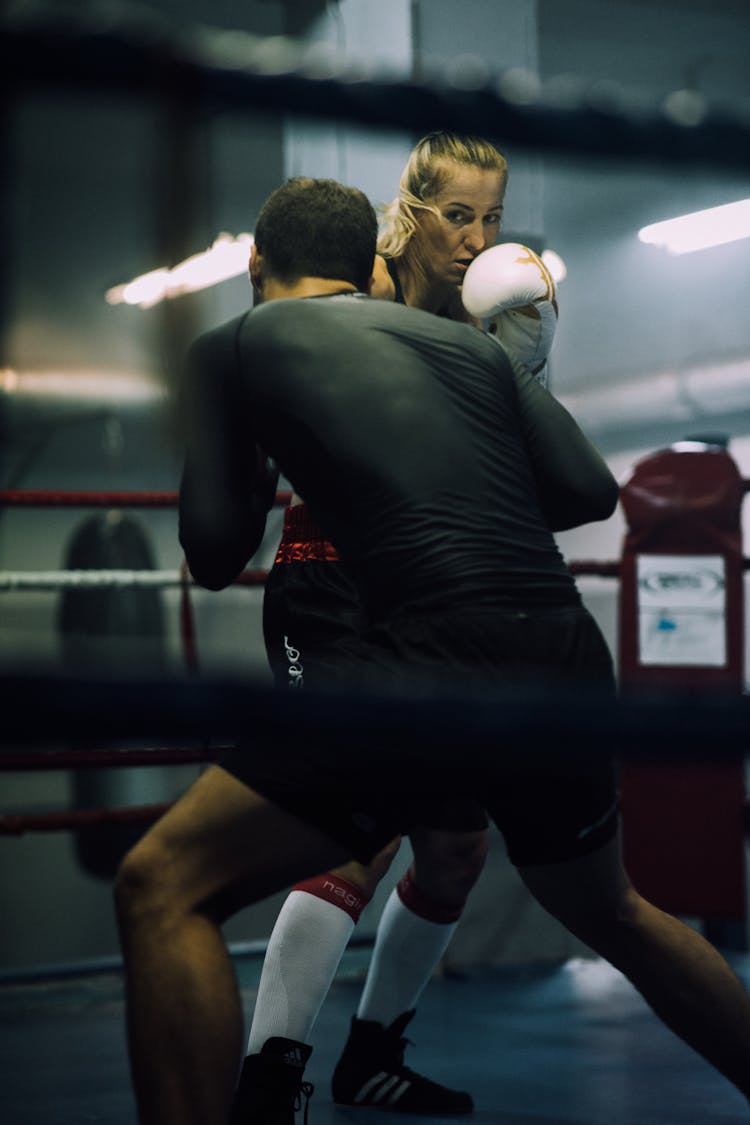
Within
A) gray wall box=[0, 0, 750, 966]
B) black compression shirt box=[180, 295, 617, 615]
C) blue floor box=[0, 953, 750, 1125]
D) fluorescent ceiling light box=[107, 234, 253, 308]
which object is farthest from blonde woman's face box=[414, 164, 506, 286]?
gray wall box=[0, 0, 750, 966]

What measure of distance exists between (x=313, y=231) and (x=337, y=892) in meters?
0.71

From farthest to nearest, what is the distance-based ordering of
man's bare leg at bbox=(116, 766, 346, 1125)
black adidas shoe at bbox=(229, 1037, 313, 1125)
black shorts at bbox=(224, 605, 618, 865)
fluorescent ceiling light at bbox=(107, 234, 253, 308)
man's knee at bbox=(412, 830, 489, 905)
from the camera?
man's knee at bbox=(412, 830, 489, 905), black adidas shoe at bbox=(229, 1037, 313, 1125), black shorts at bbox=(224, 605, 618, 865), man's bare leg at bbox=(116, 766, 346, 1125), fluorescent ceiling light at bbox=(107, 234, 253, 308)

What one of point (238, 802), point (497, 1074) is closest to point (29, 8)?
point (238, 802)

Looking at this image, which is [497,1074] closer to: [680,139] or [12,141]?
[680,139]

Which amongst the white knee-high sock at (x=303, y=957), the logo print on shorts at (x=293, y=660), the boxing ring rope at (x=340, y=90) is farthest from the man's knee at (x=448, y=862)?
the boxing ring rope at (x=340, y=90)

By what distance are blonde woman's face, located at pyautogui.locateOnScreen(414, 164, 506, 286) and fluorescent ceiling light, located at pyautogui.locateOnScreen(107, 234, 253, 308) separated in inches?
10.4

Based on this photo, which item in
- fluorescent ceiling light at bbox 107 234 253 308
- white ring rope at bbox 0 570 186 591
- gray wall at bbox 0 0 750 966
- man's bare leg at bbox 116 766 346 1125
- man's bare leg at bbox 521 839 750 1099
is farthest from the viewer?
gray wall at bbox 0 0 750 966

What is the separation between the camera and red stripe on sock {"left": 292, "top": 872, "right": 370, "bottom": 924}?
1544 millimetres

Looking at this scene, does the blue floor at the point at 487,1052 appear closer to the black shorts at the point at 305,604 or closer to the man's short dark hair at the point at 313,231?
the black shorts at the point at 305,604

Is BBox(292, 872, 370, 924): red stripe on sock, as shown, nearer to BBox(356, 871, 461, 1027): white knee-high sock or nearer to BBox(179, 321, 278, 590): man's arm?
BBox(356, 871, 461, 1027): white knee-high sock

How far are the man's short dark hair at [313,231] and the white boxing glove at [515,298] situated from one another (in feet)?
1.03

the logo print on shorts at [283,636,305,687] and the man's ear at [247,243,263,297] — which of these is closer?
the man's ear at [247,243,263,297]

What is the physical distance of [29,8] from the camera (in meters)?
0.59

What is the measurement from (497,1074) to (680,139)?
150cm
